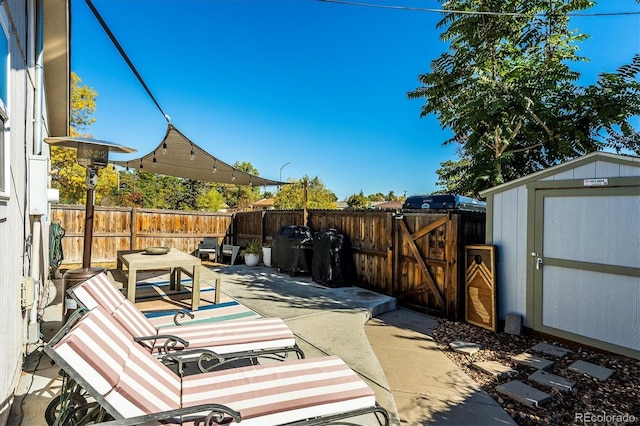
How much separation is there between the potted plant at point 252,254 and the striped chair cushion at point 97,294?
660 centimetres

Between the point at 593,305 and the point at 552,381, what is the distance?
1537 mm

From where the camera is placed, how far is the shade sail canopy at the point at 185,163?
24.7ft

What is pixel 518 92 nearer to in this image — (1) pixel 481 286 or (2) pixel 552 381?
(1) pixel 481 286

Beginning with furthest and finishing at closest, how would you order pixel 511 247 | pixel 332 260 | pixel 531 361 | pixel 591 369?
pixel 332 260 → pixel 511 247 → pixel 531 361 → pixel 591 369

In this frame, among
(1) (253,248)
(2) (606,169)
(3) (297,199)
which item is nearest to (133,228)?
(1) (253,248)

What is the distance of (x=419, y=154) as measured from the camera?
69.2 ft

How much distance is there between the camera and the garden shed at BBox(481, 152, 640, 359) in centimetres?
394

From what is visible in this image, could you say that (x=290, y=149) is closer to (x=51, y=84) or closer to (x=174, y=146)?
(x=174, y=146)

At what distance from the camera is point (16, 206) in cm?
282

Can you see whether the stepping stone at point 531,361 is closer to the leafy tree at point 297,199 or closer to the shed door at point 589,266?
the shed door at point 589,266

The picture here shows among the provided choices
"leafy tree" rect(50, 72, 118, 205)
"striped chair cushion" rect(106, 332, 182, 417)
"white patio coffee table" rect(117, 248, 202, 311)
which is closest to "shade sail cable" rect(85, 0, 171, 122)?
"striped chair cushion" rect(106, 332, 182, 417)

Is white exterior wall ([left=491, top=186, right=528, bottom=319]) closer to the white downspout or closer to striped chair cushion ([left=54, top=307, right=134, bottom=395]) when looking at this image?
striped chair cushion ([left=54, top=307, right=134, bottom=395])

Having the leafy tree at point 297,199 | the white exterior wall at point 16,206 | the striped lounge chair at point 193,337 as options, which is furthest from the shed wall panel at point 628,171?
the leafy tree at point 297,199

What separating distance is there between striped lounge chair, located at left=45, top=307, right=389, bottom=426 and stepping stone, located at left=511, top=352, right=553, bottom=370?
2638 mm
